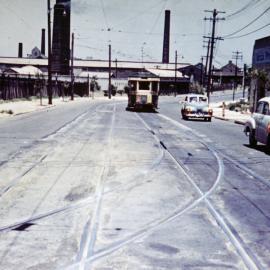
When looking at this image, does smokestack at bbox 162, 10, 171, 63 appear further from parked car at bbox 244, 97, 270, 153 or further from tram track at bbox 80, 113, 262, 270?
tram track at bbox 80, 113, 262, 270

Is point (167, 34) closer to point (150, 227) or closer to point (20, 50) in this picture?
point (20, 50)

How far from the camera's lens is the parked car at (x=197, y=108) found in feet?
110

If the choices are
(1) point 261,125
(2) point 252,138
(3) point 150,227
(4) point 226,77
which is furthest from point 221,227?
(4) point 226,77

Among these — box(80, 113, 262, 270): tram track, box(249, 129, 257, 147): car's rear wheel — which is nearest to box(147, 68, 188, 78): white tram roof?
box(249, 129, 257, 147): car's rear wheel

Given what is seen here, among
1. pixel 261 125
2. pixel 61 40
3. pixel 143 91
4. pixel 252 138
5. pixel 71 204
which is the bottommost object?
pixel 71 204

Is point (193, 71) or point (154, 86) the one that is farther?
point (193, 71)

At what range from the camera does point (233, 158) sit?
1405 cm

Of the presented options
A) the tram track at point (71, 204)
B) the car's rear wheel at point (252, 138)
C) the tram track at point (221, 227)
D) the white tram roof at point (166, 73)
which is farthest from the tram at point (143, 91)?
the white tram roof at point (166, 73)

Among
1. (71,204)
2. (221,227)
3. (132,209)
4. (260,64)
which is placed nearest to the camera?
(221,227)

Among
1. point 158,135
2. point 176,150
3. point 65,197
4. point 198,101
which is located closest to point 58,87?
point 198,101

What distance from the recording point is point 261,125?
1614 centimetres

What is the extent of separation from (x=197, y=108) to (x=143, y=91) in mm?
8310

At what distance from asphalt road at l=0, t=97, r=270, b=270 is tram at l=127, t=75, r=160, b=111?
26068 millimetres

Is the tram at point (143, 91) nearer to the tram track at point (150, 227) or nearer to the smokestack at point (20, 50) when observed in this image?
the tram track at point (150, 227)
